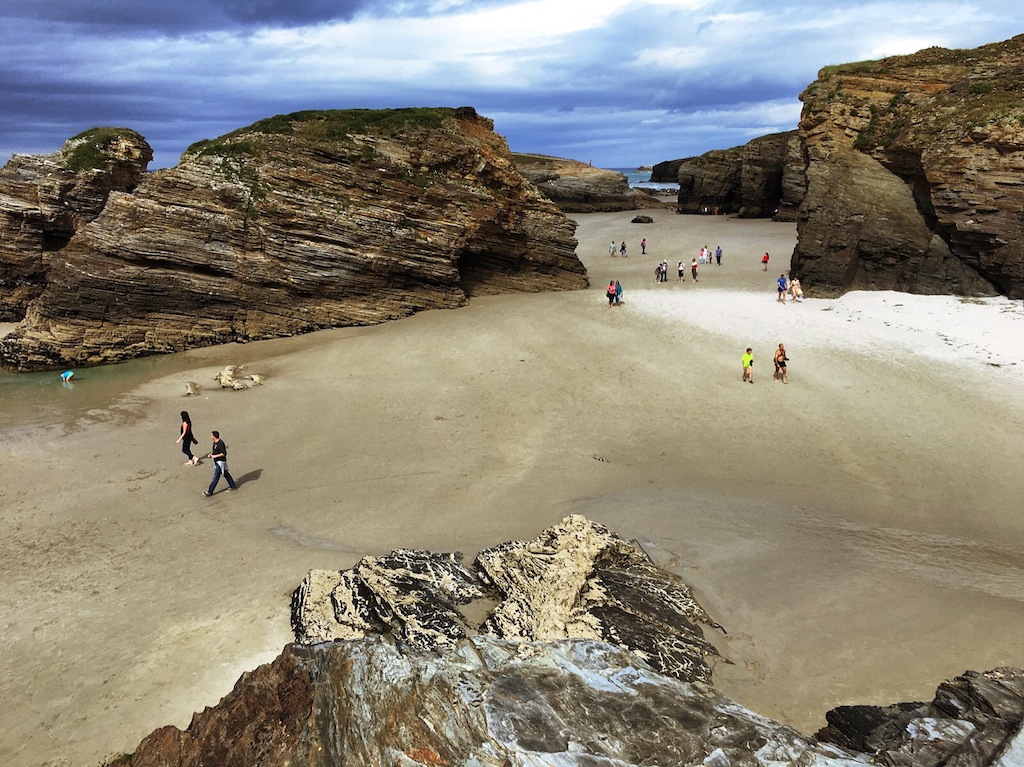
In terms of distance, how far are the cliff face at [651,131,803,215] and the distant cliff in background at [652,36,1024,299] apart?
21239mm

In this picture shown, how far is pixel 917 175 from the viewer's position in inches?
945

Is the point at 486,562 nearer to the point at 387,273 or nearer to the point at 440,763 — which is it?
the point at 440,763

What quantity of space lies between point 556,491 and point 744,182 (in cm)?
5005

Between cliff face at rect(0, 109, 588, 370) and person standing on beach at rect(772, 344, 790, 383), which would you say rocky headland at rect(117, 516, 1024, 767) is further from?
cliff face at rect(0, 109, 588, 370)

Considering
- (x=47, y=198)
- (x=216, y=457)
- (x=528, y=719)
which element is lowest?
(x=216, y=457)

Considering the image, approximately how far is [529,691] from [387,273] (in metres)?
20.7

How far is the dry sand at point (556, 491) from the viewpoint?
25.6 ft

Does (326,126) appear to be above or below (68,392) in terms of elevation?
above

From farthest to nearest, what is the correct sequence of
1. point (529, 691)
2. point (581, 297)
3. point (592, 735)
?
point (581, 297), point (529, 691), point (592, 735)

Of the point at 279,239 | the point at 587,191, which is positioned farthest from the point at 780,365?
the point at 587,191

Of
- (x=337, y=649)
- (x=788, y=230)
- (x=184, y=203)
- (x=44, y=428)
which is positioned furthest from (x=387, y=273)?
(x=788, y=230)

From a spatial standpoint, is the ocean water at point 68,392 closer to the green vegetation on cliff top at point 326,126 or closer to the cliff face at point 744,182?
the green vegetation on cliff top at point 326,126

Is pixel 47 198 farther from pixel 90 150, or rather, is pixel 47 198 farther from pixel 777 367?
pixel 777 367

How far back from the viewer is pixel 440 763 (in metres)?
4.44
